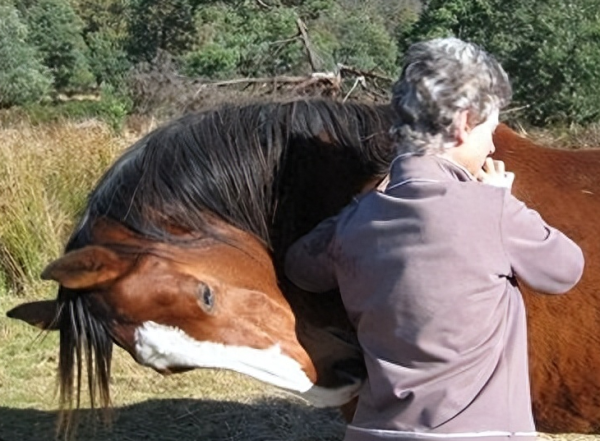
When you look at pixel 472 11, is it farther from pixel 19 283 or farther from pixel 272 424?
pixel 272 424

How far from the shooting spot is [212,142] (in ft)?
8.15

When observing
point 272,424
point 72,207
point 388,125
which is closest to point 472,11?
point 72,207

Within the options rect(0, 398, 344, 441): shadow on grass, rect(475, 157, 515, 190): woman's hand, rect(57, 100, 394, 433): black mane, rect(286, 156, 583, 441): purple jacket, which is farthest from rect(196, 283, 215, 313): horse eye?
rect(0, 398, 344, 441): shadow on grass

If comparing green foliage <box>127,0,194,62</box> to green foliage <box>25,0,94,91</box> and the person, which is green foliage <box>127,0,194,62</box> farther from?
the person

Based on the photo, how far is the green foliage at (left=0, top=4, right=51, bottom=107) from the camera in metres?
29.8

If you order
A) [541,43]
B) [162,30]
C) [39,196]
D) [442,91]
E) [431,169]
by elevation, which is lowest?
[162,30]

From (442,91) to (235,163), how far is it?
2.46ft

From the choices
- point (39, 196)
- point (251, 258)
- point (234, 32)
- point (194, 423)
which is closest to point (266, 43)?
point (39, 196)

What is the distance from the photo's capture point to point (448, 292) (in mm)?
1911

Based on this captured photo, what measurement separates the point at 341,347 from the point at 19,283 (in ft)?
16.8

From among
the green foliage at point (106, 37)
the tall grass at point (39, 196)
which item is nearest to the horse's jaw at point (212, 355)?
the tall grass at point (39, 196)

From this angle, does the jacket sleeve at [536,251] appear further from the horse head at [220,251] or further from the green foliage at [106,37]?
the green foliage at [106,37]

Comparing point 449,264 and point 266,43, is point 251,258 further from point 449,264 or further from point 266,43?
point 266,43

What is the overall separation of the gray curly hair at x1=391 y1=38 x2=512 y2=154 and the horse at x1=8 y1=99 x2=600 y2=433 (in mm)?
407
